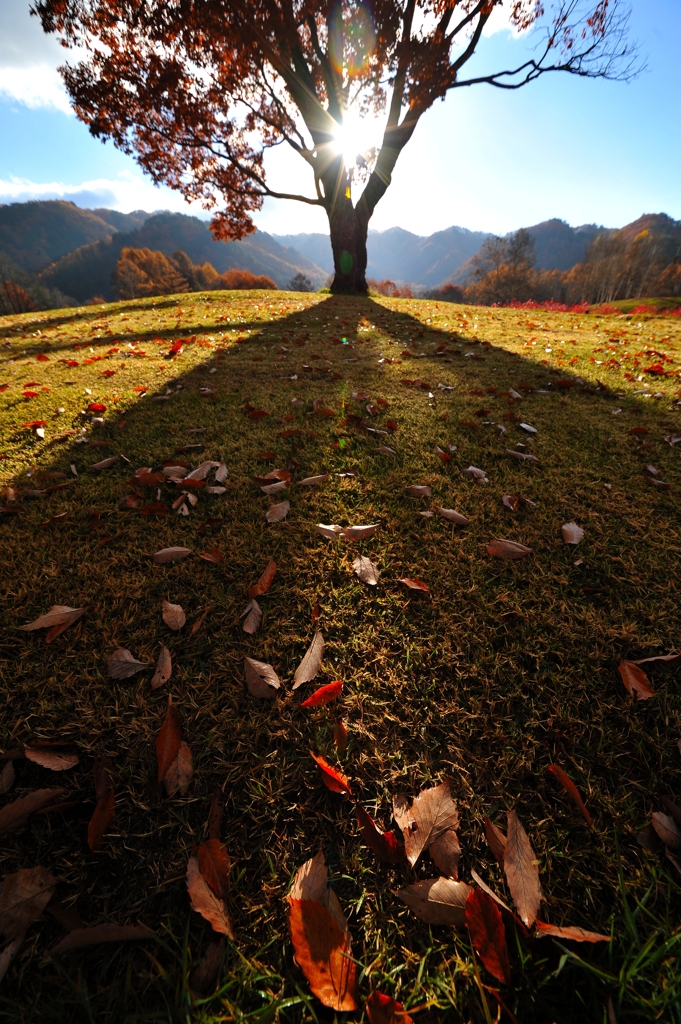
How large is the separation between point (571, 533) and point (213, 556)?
1633mm

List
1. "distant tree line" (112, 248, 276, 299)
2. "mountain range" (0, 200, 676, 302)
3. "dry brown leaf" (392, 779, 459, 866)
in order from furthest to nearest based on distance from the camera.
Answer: "mountain range" (0, 200, 676, 302)
"distant tree line" (112, 248, 276, 299)
"dry brown leaf" (392, 779, 459, 866)

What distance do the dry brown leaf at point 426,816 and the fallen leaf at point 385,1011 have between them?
23cm

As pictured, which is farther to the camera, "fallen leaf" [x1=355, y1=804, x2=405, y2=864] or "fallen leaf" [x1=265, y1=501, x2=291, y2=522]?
"fallen leaf" [x1=265, y1=501, x2=291, y2=522]

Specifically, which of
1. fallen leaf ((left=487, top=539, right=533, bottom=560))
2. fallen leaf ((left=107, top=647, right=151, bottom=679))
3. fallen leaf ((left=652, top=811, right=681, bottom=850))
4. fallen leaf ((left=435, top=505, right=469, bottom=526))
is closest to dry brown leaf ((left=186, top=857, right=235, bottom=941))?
fallen leaf ((left=107, top=647, right=151, bottom=679))

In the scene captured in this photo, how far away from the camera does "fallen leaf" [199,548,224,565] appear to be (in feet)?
5.53

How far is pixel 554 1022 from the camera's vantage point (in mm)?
738

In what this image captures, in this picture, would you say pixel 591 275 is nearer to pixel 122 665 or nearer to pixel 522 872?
pixel 522 872

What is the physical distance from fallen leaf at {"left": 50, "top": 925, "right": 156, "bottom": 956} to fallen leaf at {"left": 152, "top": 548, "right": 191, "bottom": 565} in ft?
3.66

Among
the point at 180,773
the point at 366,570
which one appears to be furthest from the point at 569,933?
the point at 366,570

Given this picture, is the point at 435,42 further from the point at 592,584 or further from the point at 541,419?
the point at 592,584

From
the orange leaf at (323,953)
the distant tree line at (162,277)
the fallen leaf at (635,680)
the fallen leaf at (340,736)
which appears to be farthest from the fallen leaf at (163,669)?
the distant tree line at (162,277)

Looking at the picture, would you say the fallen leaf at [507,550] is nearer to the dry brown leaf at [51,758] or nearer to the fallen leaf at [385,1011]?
the fallen leaf at [385,1011]

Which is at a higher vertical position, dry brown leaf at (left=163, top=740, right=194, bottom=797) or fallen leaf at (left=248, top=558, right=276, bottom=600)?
fallen leaf at (left=248, top=558, right=276, bottom=600)

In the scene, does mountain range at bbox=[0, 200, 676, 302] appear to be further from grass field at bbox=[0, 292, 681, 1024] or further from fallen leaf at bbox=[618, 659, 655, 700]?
fallen leaf at bbox=[618, 659, 655, 700]
